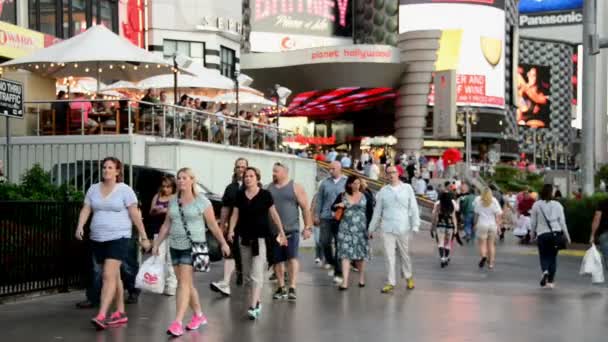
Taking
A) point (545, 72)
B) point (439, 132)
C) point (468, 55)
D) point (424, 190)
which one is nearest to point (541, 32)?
point (545, 72)

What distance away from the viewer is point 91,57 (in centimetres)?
2219

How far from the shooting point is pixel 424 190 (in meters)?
48.8

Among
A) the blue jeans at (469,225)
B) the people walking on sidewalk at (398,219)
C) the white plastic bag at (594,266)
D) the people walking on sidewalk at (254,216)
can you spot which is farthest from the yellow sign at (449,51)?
the people walking on sidewalk at (254,216)

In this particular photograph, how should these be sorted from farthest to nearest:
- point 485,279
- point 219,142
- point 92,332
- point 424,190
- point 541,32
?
1. point 541,32
2. point 424,190
3. point 219,142
4. point 485,279
5. point 92,332

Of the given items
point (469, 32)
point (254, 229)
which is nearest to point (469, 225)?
point (254, 229)

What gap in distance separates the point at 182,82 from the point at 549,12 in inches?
5649

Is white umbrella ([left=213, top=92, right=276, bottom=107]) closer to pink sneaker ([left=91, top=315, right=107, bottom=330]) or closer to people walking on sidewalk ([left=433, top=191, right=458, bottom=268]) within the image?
people walking on sidewalk ([left=433, top=191, right=458, bottom=268])

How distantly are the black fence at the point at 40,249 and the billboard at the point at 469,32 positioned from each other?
79889 mm

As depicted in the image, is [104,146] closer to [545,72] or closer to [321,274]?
[321,274]

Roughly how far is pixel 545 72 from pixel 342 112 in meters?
51.4

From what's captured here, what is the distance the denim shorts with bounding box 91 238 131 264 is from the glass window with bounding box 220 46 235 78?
35366 millimetres

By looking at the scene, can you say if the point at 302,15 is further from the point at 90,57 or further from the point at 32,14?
the point at 90,57

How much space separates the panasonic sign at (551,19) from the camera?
163 meters

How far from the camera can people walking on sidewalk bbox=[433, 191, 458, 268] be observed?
21.0 meters
